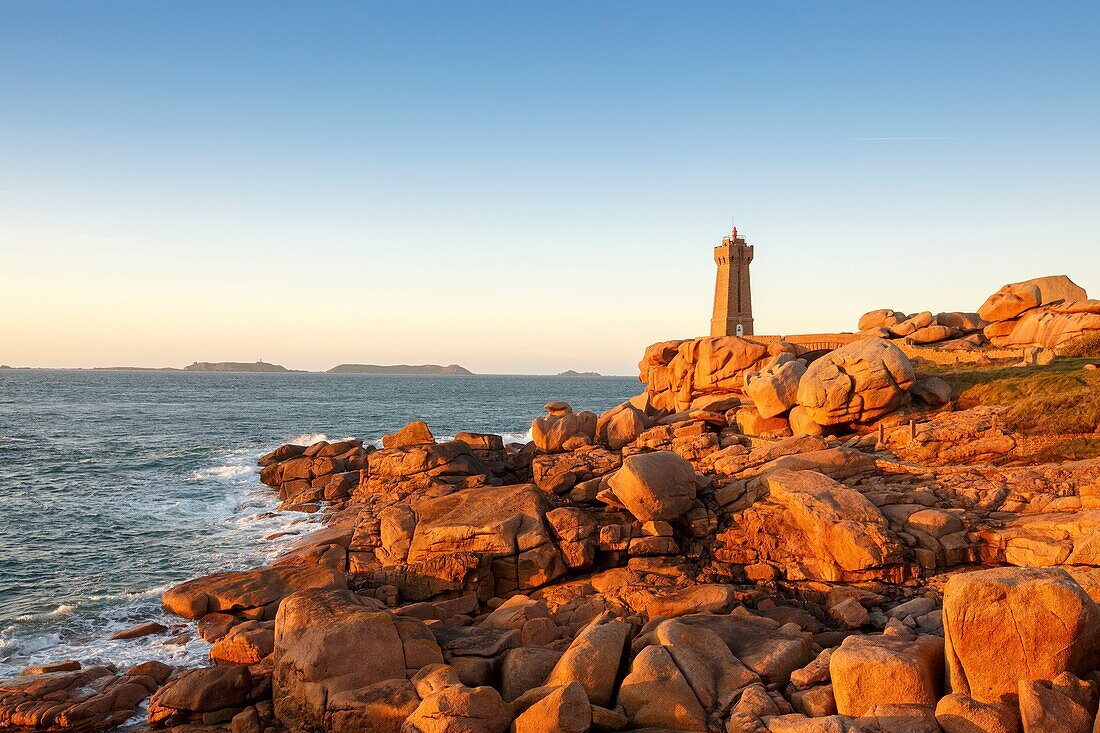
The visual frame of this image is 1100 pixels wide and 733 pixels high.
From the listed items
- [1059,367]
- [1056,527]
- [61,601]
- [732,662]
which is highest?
[1059,367]

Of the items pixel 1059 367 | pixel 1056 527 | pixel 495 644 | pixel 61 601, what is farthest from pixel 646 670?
pixel 1059 367

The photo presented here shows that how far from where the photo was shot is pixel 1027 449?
949 inches

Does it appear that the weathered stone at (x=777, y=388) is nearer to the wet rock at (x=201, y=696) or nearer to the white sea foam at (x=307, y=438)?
the wet rock at (x=201, y=696)

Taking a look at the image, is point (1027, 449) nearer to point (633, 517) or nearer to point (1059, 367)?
point (1059, 367)

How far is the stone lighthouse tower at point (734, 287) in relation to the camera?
6216 cm

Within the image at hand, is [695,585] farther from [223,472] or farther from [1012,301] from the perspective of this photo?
[223,472]

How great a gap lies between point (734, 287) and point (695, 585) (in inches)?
1881

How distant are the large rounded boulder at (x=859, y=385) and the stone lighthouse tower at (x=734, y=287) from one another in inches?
1260

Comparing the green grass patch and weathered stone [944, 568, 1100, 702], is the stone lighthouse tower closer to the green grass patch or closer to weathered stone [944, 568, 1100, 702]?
the green grass patch

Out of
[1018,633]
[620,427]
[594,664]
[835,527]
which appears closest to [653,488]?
[835,527]

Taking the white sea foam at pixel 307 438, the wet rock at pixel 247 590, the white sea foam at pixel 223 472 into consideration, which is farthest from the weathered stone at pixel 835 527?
the white sea foam at pixel 307 438

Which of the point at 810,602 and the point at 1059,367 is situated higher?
the point at 1059,367

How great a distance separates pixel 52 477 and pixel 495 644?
3831 centimetres

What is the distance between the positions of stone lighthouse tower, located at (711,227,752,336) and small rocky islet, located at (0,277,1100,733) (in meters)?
25.8
